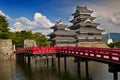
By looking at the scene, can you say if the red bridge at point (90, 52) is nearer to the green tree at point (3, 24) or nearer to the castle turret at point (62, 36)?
the green tree at point (3, 24)

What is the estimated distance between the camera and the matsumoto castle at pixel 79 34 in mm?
91875

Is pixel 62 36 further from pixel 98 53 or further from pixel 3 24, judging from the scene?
pixel 98 53

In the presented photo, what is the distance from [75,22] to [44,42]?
20638 millimetres

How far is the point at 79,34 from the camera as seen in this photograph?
9419 cm

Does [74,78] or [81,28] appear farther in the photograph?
[81,28]

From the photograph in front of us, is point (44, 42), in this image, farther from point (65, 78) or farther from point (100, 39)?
point (65, 78)

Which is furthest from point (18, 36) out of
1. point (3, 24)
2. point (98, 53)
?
point (98, 53)

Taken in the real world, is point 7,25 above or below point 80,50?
above

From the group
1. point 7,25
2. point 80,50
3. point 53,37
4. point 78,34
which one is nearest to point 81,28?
point 78,34

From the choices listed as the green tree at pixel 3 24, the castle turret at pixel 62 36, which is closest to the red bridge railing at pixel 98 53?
the green tree at pixel 3 24

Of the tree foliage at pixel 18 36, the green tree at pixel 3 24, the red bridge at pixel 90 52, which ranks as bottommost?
the red bridge at pixel 90 52

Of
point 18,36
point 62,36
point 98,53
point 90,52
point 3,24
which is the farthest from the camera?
point 62,36

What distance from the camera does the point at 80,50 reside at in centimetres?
3391

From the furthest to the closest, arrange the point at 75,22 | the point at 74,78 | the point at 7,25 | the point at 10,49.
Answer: the point at 75,22, the point at 7,25, the point at 10,49, the point at 74,78
